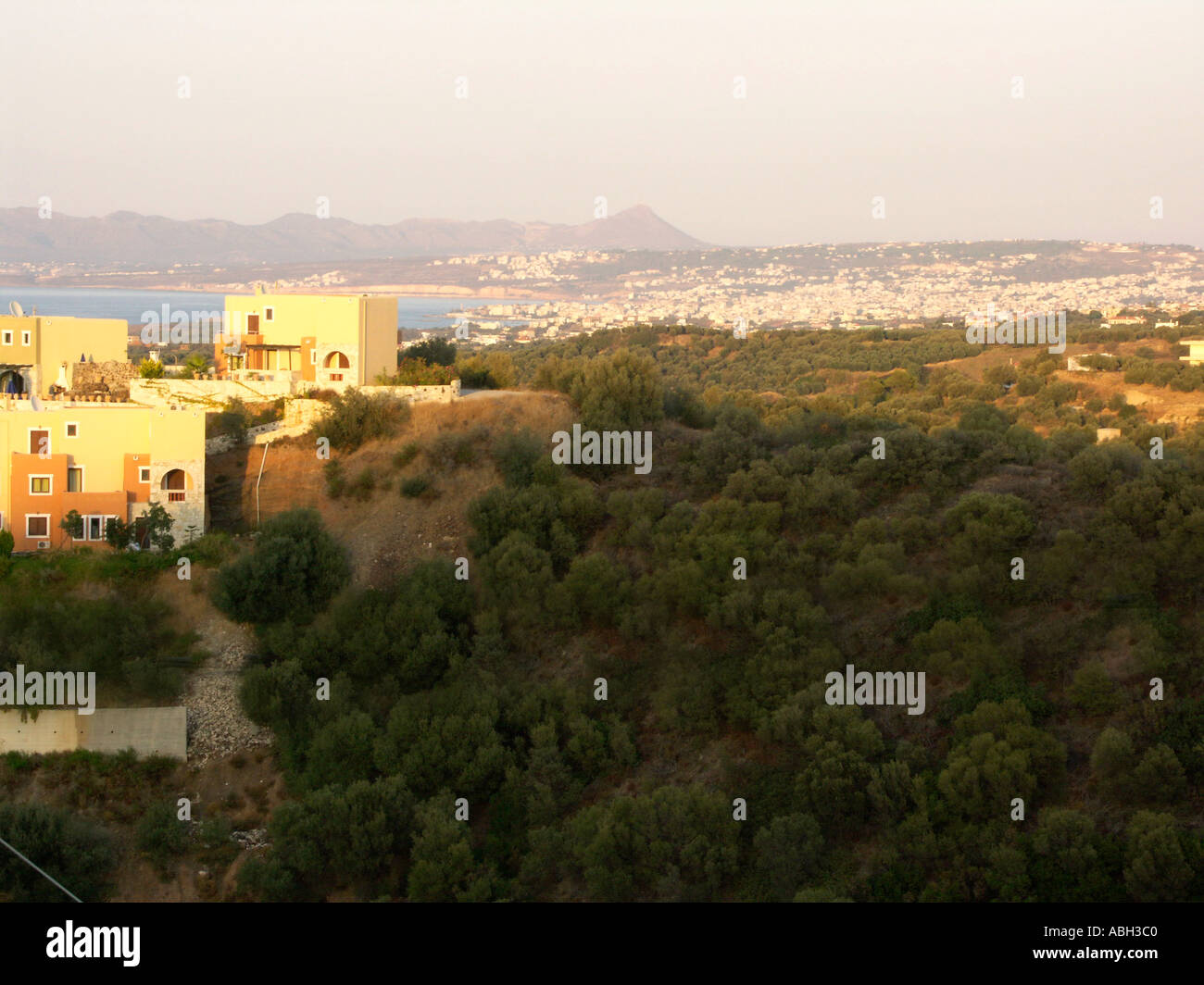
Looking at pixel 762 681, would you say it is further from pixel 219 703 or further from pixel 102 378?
pixel 102 378

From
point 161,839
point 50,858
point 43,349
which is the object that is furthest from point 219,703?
point 43,349

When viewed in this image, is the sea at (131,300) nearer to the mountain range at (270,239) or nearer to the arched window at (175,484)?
the mountain range at (270,239)

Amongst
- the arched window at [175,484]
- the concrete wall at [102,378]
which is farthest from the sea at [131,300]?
the arched window at [175,484]

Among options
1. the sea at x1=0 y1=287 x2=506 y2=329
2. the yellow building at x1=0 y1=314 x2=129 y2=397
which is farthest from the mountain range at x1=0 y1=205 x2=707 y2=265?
the yellow building at x1=0 y1=314 x2=129 y2=397

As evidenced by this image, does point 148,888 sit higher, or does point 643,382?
point 643,382

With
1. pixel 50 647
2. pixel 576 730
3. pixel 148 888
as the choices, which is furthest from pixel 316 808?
pixel 50 647

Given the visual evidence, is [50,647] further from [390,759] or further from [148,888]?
[390,759]
